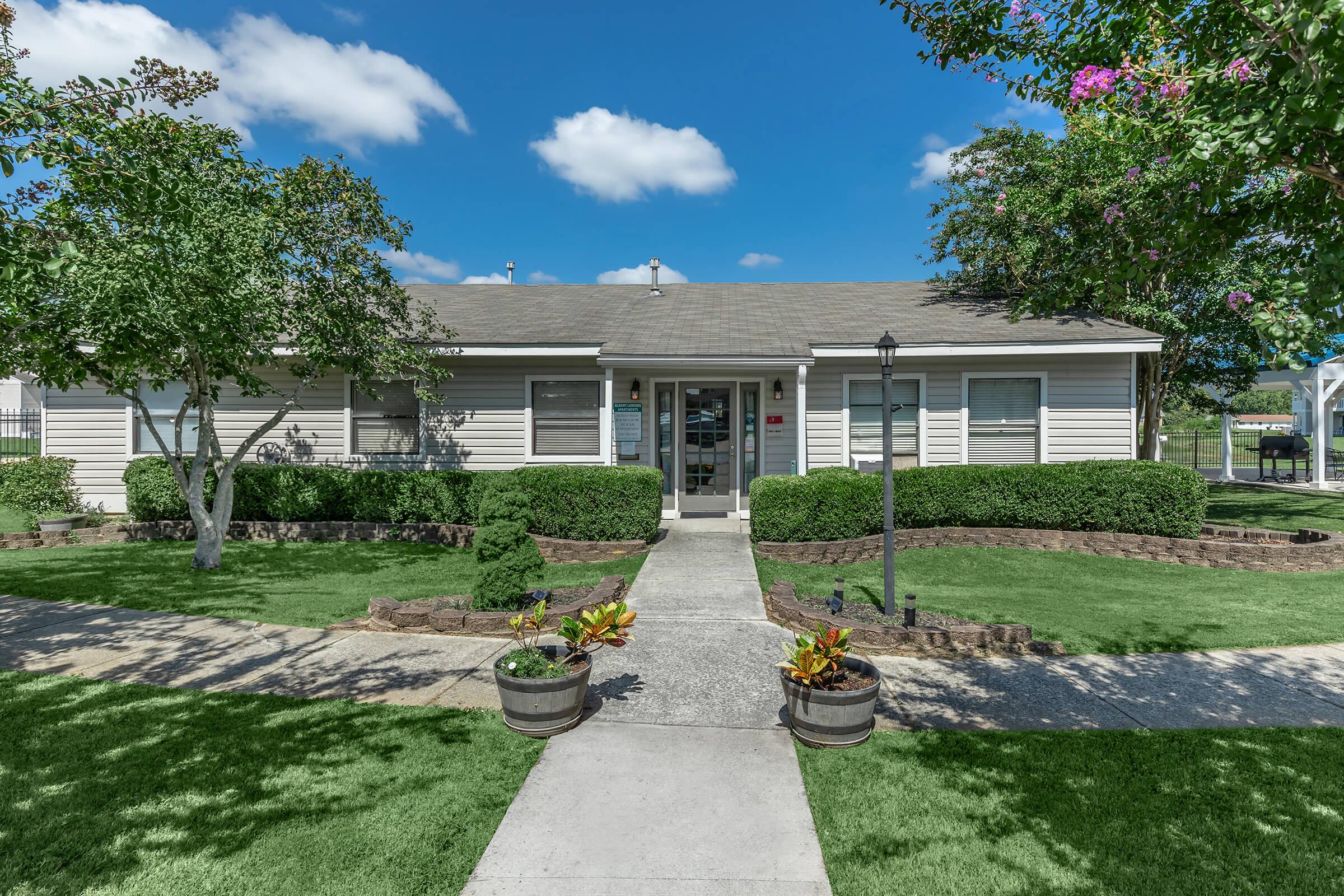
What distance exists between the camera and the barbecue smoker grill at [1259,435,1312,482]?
1897cm

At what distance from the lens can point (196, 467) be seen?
27.3ft

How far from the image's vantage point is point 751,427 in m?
11.1

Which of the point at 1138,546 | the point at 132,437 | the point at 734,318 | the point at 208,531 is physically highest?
the point at 734,318

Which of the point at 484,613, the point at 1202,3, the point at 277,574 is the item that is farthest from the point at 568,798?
the point at 277,574

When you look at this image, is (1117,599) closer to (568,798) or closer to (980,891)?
(980,891)

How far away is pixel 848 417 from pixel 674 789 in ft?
28.0

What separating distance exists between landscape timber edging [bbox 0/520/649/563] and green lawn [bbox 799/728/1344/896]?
7805 millimetres

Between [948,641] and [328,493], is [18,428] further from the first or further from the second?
[948,641]

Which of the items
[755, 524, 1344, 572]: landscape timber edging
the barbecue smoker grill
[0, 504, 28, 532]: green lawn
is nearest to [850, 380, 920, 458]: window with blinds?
[755, 524, 1344, 572]: landscape timber edging

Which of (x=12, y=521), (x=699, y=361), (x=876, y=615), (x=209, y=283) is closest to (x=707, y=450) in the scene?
(x=699, y=361)

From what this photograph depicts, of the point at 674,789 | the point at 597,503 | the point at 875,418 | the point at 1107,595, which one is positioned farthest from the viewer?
the point at 875,418

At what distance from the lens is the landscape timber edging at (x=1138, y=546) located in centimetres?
828

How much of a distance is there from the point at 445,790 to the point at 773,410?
28.7ft

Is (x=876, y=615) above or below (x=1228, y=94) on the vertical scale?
below
